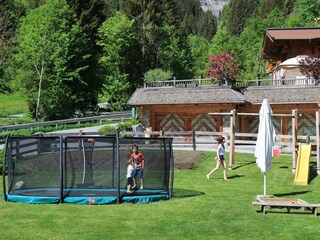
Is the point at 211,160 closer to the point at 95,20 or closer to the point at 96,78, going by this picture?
the point at 96,78

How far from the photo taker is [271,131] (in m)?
18.9

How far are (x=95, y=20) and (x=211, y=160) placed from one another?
4191 centimetres

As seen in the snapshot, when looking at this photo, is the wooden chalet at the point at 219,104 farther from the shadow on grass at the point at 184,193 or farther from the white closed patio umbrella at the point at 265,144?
the shadow on grass at the point at 184,193

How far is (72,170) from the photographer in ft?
53.0

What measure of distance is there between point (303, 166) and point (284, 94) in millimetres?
16417

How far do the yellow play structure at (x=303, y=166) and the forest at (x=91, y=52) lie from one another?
2716 cm

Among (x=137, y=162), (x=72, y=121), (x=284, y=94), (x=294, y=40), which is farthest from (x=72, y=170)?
(x=294, y=40)

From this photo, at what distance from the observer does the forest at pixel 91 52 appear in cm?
5122

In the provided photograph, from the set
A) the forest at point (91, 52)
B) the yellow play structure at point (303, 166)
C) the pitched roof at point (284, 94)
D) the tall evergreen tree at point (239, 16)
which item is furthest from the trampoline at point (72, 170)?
the tall evergreen tree at point (239, 16)

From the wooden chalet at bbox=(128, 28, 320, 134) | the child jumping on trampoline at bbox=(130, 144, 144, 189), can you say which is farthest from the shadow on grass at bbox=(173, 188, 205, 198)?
the wooden chalet at bbox=(128, 28, 320, 134)

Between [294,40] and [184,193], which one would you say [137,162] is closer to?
[184,193]

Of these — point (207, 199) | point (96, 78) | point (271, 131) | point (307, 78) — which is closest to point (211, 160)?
point (271, 131)

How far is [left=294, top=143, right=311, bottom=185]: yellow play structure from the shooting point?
20875 millimetres

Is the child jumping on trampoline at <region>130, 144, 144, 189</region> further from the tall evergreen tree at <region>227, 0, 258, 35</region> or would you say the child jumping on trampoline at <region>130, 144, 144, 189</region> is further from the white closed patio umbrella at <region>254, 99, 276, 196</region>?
the tall evergreen tree at <region>227, 0, 258, 35</region>
